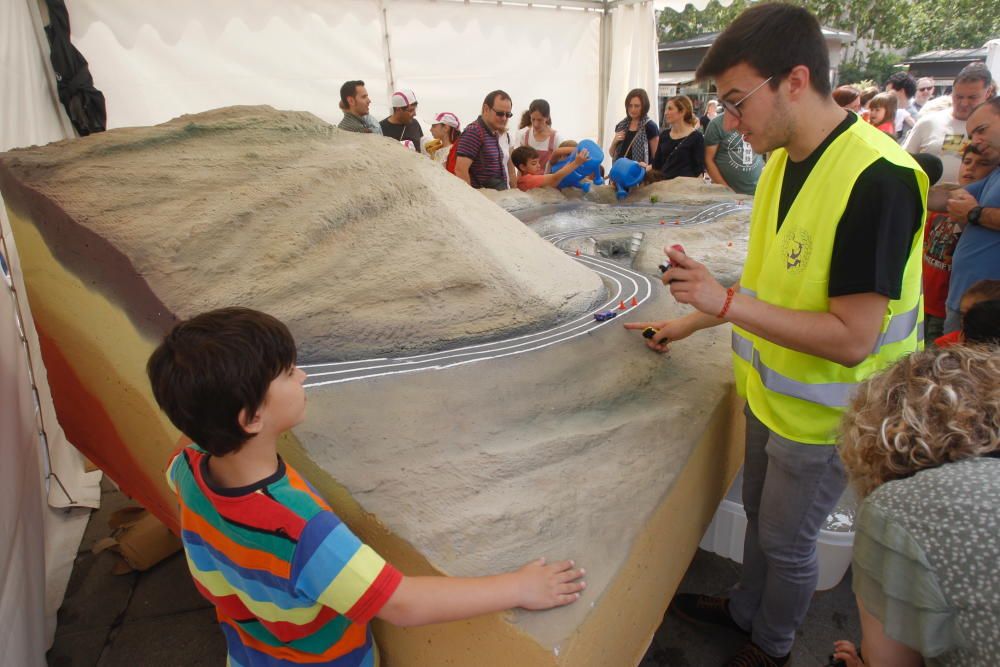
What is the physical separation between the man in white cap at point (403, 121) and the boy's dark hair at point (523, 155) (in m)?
0.78

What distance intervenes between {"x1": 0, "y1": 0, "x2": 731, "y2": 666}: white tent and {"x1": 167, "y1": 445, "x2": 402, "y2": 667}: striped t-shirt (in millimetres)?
940

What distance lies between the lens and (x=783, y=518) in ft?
4.75

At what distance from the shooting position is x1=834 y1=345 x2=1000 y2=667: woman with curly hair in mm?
756

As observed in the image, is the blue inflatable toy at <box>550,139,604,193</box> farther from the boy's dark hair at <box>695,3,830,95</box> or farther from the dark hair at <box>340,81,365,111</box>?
the boy's dark hair at <box>695,3,830,95</box>

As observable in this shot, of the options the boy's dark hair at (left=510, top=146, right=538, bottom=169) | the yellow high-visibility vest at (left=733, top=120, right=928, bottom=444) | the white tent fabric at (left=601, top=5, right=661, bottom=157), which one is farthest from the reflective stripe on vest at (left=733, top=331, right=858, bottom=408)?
the white tent fabric at (left=601, top=5, right=661, bottom=157)

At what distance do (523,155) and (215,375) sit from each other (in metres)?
4.10

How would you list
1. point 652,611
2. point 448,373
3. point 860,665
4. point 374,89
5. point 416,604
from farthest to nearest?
1. point 374,89
2. point 448,373
3. point 652,611
4. point 860,665
5. point 416,604

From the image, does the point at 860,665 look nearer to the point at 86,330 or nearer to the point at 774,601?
the point at 774,601

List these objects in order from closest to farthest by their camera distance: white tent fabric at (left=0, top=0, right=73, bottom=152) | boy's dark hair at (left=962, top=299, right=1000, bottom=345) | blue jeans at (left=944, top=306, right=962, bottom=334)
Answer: boy's dark hair at (left=962, top=299, right=1000, bottom=345) → blue jeans at (left=944, top=306, right=962, bottom=334) → white tent fabric at (left=0, top=0, right=73, bottom=152)

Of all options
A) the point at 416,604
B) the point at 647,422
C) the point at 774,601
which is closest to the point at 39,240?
the point at 416,604

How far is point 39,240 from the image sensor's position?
78.5 inches

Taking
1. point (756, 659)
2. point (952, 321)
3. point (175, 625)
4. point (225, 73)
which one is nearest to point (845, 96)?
point (952, 321)

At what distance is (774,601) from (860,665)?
339 mm

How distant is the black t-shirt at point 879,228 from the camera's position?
3.72 ft
